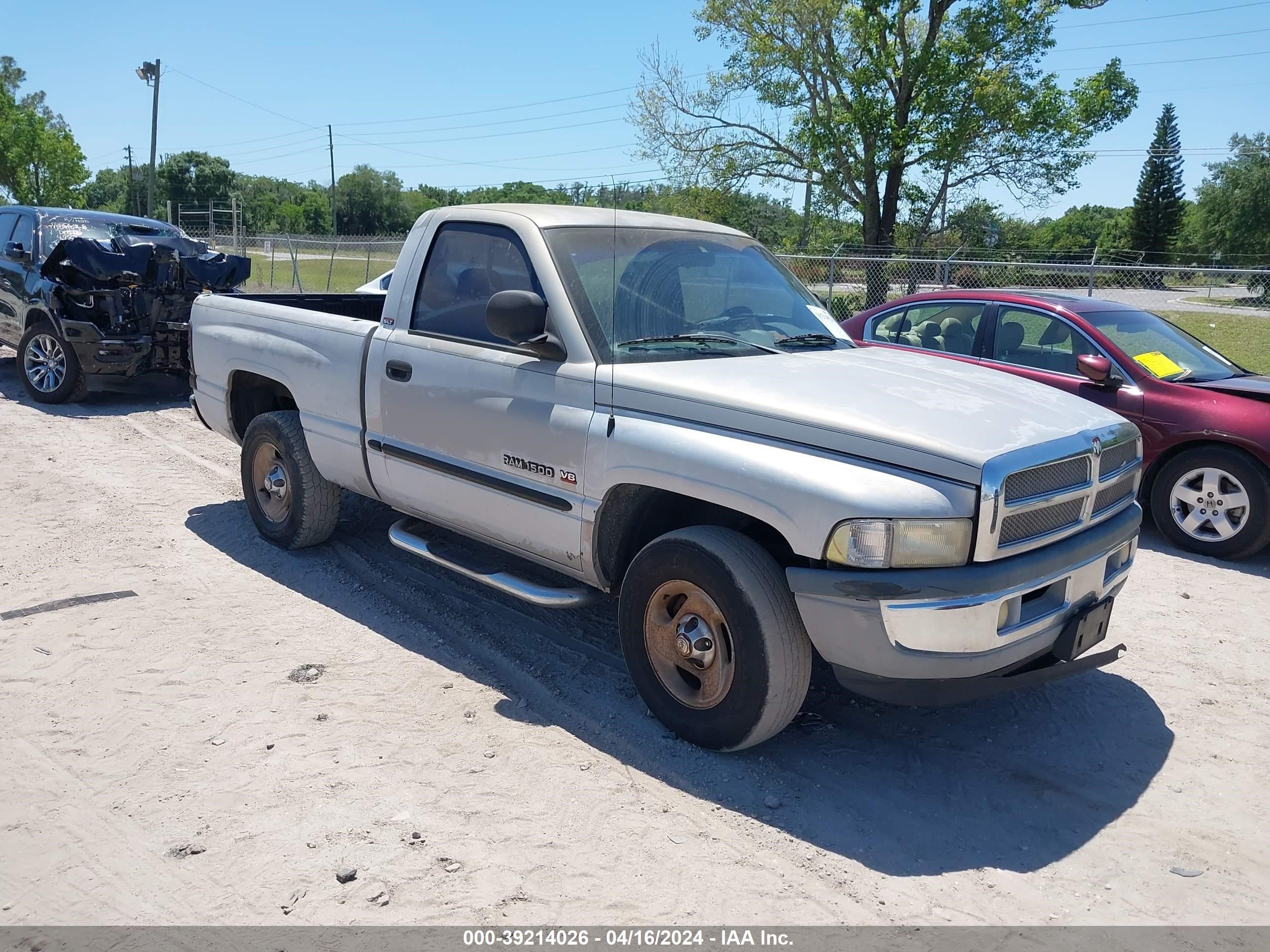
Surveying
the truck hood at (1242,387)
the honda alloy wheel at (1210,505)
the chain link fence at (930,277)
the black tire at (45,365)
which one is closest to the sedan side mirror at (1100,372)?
the truck hood at (1242,387)

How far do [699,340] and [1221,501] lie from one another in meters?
4.48

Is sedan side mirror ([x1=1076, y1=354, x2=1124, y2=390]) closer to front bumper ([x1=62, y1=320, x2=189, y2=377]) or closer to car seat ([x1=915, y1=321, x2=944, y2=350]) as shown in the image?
car seat ([x1=915, y1=321, x2=944, y2=350])

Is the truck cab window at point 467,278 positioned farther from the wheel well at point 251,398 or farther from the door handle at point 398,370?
the wheel well at point 251,398

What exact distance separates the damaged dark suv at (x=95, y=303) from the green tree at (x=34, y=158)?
51.3m

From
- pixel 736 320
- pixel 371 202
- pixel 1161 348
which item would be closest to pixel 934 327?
pixel 1161 348

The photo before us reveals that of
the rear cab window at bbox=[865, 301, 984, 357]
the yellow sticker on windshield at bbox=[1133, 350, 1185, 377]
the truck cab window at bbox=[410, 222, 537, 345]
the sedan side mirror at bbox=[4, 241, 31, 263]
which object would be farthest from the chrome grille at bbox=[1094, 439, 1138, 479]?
the sedan side mirror at bbox=[4, 241, 31, 263]

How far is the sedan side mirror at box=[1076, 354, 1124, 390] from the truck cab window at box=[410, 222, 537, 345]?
468 cm

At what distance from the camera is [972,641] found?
10.5 feet

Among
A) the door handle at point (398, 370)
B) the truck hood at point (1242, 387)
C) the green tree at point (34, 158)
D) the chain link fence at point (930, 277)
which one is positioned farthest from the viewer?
the green tree at point (34, 158)

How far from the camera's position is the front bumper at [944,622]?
3.15m

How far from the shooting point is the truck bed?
6758 millimetres

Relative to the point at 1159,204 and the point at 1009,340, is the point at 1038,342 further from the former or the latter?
the point at 1159,204

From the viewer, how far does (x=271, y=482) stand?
5934 millimetres
